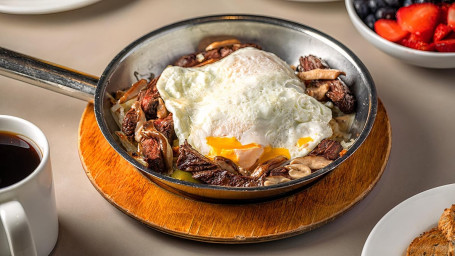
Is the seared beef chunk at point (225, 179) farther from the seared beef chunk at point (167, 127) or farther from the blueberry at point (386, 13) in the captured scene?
the blueberry at point (386, 13)

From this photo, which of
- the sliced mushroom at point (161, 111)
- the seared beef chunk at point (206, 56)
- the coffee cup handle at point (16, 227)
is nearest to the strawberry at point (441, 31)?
the seared beef chunk at point (206, 56)

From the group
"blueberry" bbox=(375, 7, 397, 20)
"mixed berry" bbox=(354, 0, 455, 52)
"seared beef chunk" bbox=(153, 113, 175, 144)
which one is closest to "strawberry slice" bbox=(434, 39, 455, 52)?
"mixed berry" bbox=(354, 0, 455, 52)

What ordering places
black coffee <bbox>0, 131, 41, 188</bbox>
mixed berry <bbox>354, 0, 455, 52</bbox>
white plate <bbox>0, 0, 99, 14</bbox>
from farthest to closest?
white plate <bbox>0, 0, 99, 14</bbox>
mixed berry <bbox>354, 0, 455, 52</bbox>
black coffee <bbox>0, 131, 41, 188</bbox>

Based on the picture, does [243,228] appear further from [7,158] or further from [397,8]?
[397,8]

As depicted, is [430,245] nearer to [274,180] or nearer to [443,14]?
[274,180]

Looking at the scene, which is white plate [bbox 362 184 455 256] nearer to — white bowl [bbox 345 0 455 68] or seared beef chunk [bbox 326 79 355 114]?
seared beef chunk [bbox 326 79 355 114]
